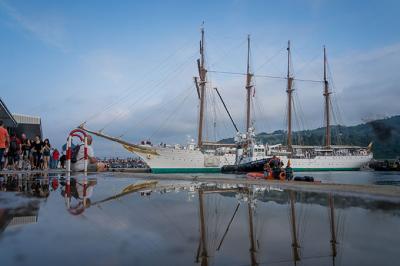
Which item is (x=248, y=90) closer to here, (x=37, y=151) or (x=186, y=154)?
(x=186, y=154)

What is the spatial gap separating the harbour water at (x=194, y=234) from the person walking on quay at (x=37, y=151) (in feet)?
42.8

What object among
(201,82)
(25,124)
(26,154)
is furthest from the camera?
(201,82)

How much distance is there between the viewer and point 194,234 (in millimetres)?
3744

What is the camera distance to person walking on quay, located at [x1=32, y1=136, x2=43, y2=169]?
17703 mm

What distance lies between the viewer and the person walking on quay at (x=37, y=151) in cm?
1770

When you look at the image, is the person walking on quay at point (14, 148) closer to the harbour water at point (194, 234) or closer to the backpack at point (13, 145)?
the backpack at point (13, 145)

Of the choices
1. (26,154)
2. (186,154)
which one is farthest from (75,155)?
(186,154)

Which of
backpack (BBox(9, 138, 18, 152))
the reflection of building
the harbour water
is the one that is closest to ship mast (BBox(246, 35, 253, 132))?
the reflection of building

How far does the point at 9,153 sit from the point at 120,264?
16.9m

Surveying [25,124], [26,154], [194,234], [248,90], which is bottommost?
[194,234]

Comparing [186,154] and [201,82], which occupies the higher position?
[201,82]

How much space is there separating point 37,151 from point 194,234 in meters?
17.0

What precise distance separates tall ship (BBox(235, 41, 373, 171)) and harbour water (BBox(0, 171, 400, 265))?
50642 millimetres

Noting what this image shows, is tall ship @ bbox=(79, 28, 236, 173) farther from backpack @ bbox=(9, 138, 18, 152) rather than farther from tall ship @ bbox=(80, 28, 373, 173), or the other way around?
backpack @ bbox=(9, 138, 18, 152)
